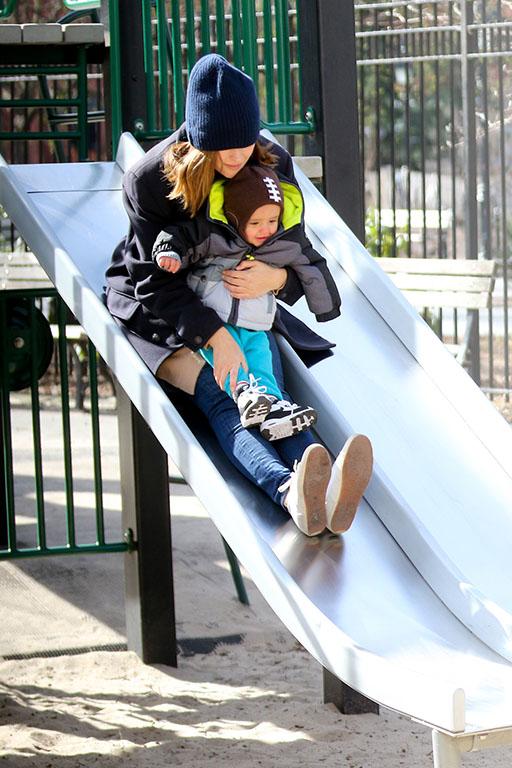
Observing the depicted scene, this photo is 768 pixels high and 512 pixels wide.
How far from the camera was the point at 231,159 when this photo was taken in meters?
3.41

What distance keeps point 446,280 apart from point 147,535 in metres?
3.96

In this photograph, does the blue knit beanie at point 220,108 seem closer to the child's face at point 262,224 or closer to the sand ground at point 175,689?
the child's face at point 262,224

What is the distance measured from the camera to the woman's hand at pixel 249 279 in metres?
3.45

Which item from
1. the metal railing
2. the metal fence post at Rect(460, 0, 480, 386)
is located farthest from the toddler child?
the metal fence post at Rect(460, 0, 480, 386)

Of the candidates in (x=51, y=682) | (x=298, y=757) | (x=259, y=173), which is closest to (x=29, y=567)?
(x=51, y=682)

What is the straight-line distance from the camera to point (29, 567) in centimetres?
605

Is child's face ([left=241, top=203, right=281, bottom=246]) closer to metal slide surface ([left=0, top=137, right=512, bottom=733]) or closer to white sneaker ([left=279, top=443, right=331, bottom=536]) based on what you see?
metal slide surface ([left=0, top=137, right=512, bottom=733])

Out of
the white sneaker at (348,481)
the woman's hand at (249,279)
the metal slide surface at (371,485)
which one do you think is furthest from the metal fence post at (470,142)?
the white sneaker at (348,481)

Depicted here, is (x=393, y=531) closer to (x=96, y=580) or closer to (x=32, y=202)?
(x=32, y=202)

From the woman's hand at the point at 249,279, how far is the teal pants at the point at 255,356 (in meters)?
0.10

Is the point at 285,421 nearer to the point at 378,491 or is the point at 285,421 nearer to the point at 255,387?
the point at 255,387

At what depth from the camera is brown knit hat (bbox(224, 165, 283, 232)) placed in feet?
11.2

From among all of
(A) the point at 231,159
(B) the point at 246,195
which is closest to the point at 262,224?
(B) the point at 246,195

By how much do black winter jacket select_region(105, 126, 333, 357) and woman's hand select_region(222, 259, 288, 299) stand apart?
3.6 inches
